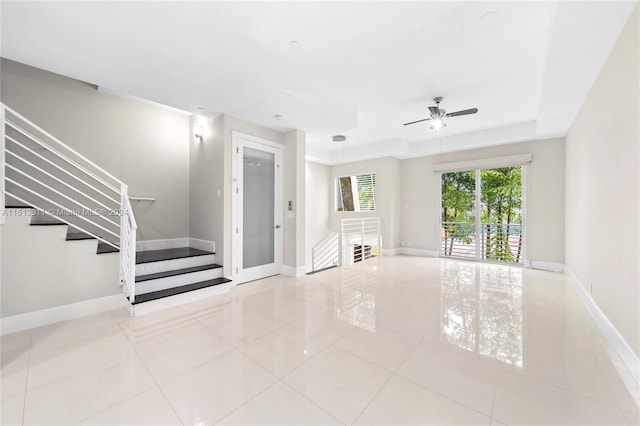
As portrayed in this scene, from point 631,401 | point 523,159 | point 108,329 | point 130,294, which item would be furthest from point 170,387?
point 523,159

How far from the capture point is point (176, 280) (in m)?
3.63

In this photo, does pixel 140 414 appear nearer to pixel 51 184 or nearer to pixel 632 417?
pixel 632 417

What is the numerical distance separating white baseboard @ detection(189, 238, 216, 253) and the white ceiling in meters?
2.20

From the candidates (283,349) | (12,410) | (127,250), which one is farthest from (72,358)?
(283,349)

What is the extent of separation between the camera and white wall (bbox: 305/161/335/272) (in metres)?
7.83

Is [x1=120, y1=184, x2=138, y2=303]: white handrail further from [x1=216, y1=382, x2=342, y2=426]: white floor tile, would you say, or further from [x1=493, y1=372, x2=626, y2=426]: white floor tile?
[x1=493, y1=372, x2=626, y2=426]: white floor tile

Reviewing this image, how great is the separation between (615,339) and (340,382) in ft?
8.66

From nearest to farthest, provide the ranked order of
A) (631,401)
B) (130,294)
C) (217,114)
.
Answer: (631,401), (130,294), (217,114)

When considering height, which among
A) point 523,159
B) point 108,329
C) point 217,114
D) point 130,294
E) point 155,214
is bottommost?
point 108,329

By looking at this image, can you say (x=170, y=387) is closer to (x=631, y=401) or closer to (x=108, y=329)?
(x=108, y=329)

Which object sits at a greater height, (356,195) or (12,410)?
(356,195)

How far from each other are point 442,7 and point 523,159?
15.7 ft

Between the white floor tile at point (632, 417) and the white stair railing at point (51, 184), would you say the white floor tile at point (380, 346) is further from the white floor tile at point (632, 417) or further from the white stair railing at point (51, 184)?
the white stair railing at point (51, 184)

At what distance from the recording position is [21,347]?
232 cm
